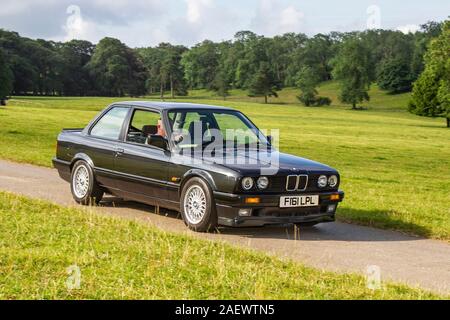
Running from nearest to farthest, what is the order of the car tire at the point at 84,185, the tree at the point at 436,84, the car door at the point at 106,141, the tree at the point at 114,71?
the car door at the point at 106,141, the car tire at the point at 84,185, the tree at the point at 436,84, the tree at the point at 114,71

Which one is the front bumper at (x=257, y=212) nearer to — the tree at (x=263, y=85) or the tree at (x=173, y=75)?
the tree at (x=263, y=85)

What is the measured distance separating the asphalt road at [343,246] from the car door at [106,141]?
1.76ft

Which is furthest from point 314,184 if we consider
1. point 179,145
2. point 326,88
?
point 326,88

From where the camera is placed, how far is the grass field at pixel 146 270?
5082mm

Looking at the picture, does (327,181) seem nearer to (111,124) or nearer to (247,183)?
(247,183)

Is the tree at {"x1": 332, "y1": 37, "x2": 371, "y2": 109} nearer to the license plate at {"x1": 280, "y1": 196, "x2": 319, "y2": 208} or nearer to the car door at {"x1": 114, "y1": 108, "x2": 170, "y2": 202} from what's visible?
the car door at {"x1": 114, "y1": 108, "x2": 170, "y2": 202}

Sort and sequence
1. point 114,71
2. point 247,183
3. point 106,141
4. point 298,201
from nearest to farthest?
point 247,183, point 298,201, point 106,141, point 114,71

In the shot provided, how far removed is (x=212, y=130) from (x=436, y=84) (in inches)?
2822

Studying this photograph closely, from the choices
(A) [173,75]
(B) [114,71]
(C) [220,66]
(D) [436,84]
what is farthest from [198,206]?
(C) [220,66]

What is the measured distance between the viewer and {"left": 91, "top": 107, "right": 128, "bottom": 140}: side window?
9.88 m

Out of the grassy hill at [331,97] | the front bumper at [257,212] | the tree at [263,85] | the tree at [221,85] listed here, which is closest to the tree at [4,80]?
the grassy hill at [331,97]

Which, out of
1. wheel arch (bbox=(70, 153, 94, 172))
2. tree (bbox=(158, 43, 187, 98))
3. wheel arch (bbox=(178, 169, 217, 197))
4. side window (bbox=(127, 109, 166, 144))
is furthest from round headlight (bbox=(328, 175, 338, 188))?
tree (bbox=(158, 43, 187, 98))

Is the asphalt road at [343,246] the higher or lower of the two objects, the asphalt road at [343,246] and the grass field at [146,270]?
the lower

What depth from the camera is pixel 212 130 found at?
923 centimetres
